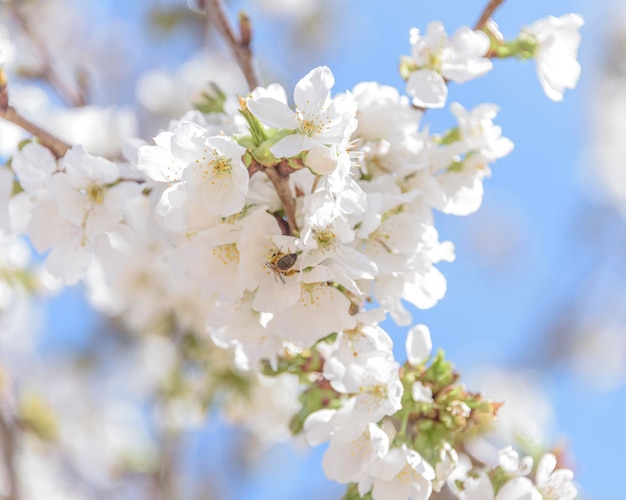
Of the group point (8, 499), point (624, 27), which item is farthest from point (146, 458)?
point (624, 27)

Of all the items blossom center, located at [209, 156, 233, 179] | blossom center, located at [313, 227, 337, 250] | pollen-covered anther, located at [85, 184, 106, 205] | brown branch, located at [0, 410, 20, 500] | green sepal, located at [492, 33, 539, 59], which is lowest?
brown branch, located at [0, 410, 20, 500]

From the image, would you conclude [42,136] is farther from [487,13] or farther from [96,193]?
[487,13]

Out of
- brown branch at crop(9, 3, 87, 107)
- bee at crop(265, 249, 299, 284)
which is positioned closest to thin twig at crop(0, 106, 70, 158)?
bee at crop(265, 249, 299, 284)

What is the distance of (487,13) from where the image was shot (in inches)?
59.6

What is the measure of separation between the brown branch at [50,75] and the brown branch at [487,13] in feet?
4.39

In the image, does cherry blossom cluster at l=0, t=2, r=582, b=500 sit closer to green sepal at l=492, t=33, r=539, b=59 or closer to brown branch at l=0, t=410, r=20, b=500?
green sepal at l=492, t=33, r=539, b=59

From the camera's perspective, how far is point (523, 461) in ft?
4.25

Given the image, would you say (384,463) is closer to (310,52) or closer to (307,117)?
(307,117)

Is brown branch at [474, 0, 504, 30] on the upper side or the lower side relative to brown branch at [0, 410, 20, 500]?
upper

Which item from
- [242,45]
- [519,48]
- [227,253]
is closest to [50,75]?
[242,45]

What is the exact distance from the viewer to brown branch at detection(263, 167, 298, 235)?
115 centimetres

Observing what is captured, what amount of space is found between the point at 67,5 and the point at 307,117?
16.6 ft

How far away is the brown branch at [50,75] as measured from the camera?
232cm

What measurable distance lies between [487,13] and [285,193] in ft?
2.25
